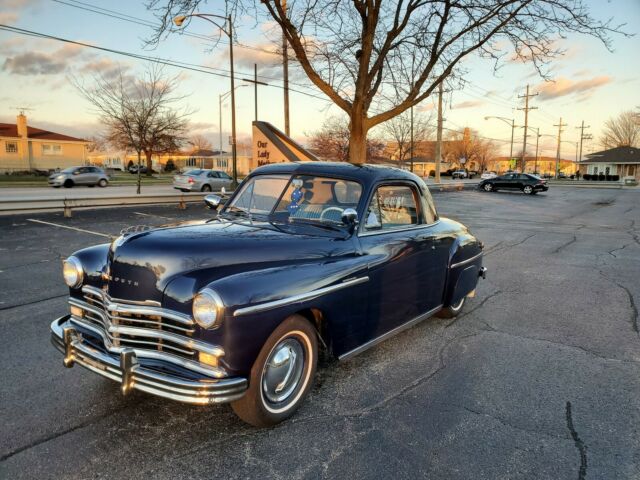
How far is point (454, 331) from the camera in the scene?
4836 millimetres

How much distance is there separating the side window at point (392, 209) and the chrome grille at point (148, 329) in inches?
66.8

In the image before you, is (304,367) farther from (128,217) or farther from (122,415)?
(128,217)

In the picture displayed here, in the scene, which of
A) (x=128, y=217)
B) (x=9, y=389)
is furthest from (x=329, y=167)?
(x=128, y=217)

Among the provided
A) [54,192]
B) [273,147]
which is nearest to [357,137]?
[273,147]

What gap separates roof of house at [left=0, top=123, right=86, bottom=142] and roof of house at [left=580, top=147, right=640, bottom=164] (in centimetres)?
7550

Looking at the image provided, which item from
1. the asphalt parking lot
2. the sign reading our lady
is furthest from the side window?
the sign reading our lady

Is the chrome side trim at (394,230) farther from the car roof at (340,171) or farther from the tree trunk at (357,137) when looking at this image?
the tree trunk at (357,137)

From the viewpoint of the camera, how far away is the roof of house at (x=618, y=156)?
68688 mm

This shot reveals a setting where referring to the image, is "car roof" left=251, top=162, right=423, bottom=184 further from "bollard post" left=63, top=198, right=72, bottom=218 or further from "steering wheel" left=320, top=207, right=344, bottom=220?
"bollard post" left=63, top=198, right=72, bottom=218

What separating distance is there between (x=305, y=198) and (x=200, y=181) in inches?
908

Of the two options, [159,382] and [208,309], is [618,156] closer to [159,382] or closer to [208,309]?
[208,309]

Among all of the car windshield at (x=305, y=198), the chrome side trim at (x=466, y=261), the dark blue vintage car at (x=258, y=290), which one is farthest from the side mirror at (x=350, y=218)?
the chrome side trim at (x=466, y=261)

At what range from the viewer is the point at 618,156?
232ft

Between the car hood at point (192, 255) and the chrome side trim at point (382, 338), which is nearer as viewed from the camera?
the car hood at point (192, 255)
